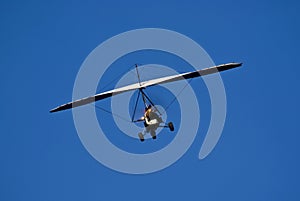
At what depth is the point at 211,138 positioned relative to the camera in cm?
5603

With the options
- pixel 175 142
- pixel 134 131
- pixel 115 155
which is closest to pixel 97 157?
pixel 115 155

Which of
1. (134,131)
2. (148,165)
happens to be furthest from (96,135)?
(134,131)

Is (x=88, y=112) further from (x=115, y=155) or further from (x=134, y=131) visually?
(x=134, y=131)

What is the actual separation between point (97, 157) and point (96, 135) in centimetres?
263

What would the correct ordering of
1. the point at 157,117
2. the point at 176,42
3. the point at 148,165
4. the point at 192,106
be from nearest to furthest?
the point at 157,117, the point at 176,42, the point at 192,106, the point at 148,165

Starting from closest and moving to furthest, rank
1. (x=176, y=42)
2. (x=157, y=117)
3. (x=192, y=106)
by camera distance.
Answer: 1. (x=157, y=117)
2. (x=176, y=42)
3. (x=192, y=106)

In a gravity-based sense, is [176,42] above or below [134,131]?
above

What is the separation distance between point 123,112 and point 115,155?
10.9 m

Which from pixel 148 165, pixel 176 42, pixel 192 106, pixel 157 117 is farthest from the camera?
pixel 148 165

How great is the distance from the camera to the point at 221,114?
186 ft

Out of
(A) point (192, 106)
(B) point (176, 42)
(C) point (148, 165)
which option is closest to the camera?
(B) point (176, 42)

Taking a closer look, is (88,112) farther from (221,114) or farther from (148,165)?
(221,114)

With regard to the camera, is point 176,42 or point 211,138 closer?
point 176,42

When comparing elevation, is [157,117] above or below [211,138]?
below
